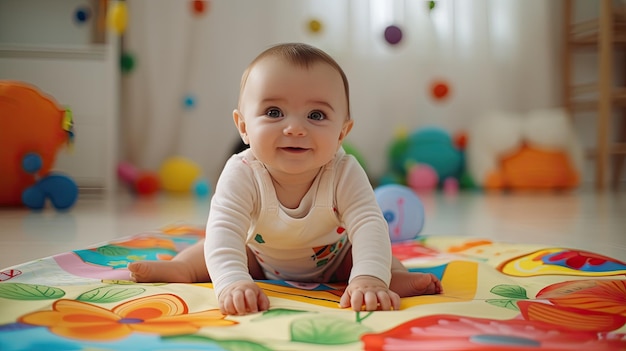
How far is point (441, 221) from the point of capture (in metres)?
1.97

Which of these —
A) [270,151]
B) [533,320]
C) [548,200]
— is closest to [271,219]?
[270,151]

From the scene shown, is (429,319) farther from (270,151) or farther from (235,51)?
(235,51)

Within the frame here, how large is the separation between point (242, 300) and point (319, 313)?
92mm

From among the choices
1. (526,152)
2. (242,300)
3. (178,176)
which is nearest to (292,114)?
(242,300)

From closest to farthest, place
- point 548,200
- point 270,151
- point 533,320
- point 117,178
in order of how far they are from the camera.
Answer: point 533,320
point 270,151
point 548,200
point 117,178

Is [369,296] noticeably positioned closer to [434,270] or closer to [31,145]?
[434,270]

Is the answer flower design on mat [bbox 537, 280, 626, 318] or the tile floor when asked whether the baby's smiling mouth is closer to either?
flower design on mat [bbox 537, 280, 626, 318]

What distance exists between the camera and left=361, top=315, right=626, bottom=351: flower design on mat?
584 mm

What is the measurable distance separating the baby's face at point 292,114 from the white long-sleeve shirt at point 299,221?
0.17ft

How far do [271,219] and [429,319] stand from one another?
0.96 ft

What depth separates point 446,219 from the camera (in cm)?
203

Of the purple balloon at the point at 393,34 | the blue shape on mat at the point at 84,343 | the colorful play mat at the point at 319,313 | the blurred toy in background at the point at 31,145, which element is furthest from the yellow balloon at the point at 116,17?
the blue shape on mat at the point at 84,343

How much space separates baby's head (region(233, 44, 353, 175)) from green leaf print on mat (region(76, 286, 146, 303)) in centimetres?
24

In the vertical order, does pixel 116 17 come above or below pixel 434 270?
above
